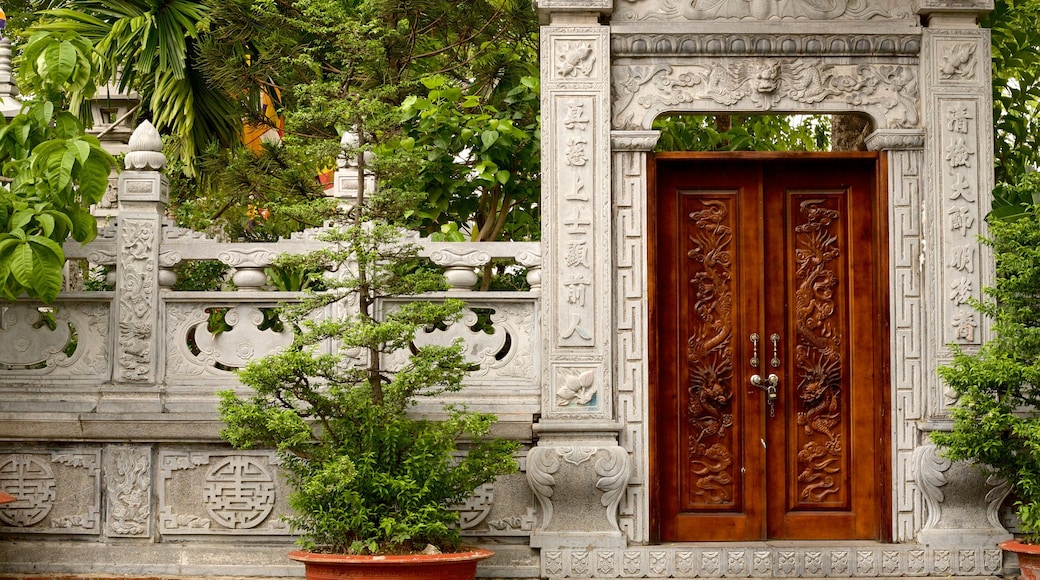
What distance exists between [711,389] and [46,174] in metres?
3.90

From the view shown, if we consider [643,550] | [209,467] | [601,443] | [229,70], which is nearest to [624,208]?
[601,443]

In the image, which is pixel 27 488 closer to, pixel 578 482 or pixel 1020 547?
pixel 578 482

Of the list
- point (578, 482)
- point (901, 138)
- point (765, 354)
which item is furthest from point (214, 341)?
point (901, 138)

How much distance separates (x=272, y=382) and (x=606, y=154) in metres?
2.31

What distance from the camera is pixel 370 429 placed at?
6.06 metres

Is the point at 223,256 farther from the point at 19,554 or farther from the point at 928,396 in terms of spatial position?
the point at 928,396

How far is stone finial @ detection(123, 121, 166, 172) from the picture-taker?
22.8ft

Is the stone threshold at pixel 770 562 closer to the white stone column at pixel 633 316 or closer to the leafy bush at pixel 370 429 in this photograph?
the white stone column at pixel 633 316

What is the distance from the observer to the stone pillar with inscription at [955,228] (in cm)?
680

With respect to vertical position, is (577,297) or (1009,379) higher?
(577,297)

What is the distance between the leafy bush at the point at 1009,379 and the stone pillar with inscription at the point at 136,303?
14.3 feet

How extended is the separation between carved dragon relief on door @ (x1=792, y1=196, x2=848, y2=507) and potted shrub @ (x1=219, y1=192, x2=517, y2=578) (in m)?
1.88

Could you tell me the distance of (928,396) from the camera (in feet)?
22.6

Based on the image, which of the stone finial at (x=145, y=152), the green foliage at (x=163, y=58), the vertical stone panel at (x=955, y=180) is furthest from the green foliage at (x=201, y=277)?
the vertical stone panel at (x=955, y=180)
